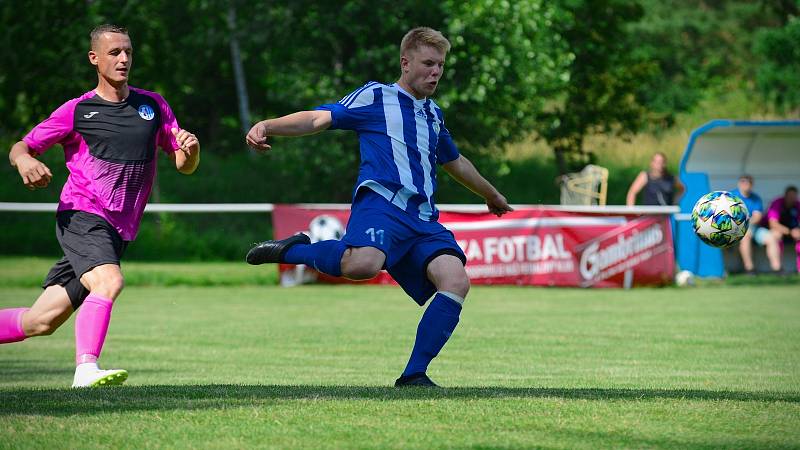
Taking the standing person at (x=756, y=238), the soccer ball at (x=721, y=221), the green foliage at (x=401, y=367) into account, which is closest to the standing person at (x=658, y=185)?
the standing person at (x=756, y=238)

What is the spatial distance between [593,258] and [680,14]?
35.3 metres

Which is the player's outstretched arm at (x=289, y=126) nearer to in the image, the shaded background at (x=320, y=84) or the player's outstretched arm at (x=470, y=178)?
the player's outstretched arm at (x=470, y=178)

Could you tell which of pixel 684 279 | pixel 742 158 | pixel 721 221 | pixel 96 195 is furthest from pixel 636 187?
pixel 96 195

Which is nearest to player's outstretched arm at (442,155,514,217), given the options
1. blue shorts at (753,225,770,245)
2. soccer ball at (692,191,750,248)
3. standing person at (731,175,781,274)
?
soccer ball at (692,191,750,248)

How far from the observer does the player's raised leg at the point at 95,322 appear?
692cm

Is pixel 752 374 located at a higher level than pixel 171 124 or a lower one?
lower

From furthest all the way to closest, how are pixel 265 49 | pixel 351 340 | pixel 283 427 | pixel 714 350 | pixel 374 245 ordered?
pixel 265 49
pixel 351 340
pixel 714 350
pixel 374 245
pixel 283 427

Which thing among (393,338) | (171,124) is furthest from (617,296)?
(171,124)

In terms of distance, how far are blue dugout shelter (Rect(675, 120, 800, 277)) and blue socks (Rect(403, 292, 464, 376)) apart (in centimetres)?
1534

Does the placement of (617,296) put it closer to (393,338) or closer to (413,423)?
(393,338)

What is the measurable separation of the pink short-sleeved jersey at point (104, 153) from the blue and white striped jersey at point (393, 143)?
1165 mm

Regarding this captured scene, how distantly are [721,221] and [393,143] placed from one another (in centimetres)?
305

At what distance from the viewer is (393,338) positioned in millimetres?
12172

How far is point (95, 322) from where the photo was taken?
23.0ft
